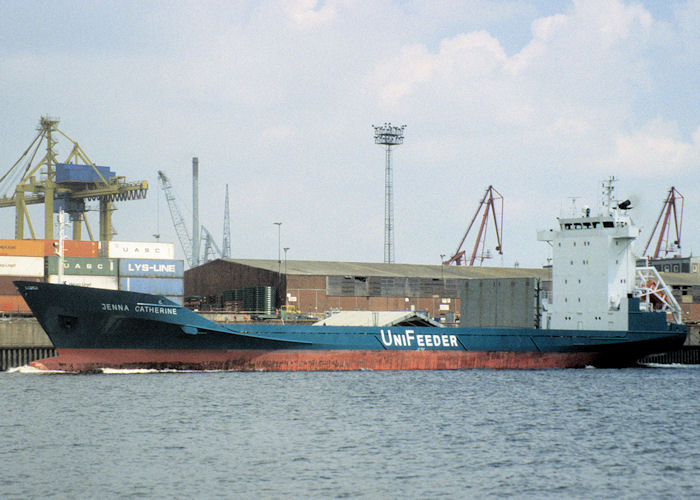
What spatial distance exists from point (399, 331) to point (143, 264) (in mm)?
29269

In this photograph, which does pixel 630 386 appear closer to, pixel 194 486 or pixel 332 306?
pixel 194 486

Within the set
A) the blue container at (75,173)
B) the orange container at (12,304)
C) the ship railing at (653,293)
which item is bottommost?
the orange container at (12,304)

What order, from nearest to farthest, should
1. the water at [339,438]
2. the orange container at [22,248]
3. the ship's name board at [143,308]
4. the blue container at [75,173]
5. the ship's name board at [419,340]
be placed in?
the water at [339,438] < the ship's name board at [143,308] < the ship's name board at [419,340] < the orange container at [22,248] < the blue container at [75,173]

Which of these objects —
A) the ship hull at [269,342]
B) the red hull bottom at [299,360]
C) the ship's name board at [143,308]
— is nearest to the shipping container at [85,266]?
the red hull bottom at [299,360]

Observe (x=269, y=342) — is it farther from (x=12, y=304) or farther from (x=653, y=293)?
(x=12, y=304)

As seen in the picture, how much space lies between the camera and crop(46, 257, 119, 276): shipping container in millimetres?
67306

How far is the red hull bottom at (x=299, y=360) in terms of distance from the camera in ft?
146

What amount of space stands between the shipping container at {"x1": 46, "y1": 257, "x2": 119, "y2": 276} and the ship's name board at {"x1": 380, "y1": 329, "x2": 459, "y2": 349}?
95.8 feet

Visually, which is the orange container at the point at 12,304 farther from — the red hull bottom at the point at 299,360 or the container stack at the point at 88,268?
the red hull bottom at the point at 299,360

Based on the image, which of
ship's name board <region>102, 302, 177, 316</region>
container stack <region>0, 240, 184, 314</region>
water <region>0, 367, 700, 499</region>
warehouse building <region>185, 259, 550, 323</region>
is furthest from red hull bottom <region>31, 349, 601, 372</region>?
container stack <region>0, 240, 184, 314</region>

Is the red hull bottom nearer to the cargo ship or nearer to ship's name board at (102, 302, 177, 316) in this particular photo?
the cargo ship

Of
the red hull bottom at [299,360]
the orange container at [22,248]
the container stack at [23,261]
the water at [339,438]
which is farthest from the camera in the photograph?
the orange container at [22,248]

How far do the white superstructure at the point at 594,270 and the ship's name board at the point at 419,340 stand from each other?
296 inches

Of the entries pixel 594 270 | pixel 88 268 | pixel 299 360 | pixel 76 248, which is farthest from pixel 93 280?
pixel 594 270
